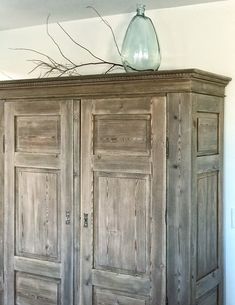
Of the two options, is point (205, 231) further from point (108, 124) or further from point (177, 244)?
point (108, 124)

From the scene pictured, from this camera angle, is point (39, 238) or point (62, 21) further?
point (62, 21)

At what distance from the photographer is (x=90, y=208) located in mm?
2693

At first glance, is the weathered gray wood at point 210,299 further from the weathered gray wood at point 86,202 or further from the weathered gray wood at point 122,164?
the weathered gray wood at point 122,164

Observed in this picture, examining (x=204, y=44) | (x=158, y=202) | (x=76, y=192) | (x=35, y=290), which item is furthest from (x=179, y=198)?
(x=35, y=290)

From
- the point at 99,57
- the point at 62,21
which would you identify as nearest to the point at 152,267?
the point at 99,57

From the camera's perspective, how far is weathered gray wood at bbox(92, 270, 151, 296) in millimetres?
2541

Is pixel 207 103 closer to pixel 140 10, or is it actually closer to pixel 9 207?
pixel 140 10

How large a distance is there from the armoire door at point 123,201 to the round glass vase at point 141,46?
318mm

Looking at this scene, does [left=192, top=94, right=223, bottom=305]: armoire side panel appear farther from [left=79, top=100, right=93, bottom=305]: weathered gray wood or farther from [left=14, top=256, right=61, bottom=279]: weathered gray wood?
[left=14, top=256, right=61, bottom=279]: weathered gray wood

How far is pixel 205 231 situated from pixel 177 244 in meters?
0.24

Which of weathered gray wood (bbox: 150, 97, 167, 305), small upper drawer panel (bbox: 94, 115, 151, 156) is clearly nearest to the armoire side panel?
weathered gray wood (bbox: 150, 97, 167, 305)

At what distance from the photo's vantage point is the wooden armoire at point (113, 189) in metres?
2.44

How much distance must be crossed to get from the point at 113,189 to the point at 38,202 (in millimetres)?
520

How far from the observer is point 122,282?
2.60 m
